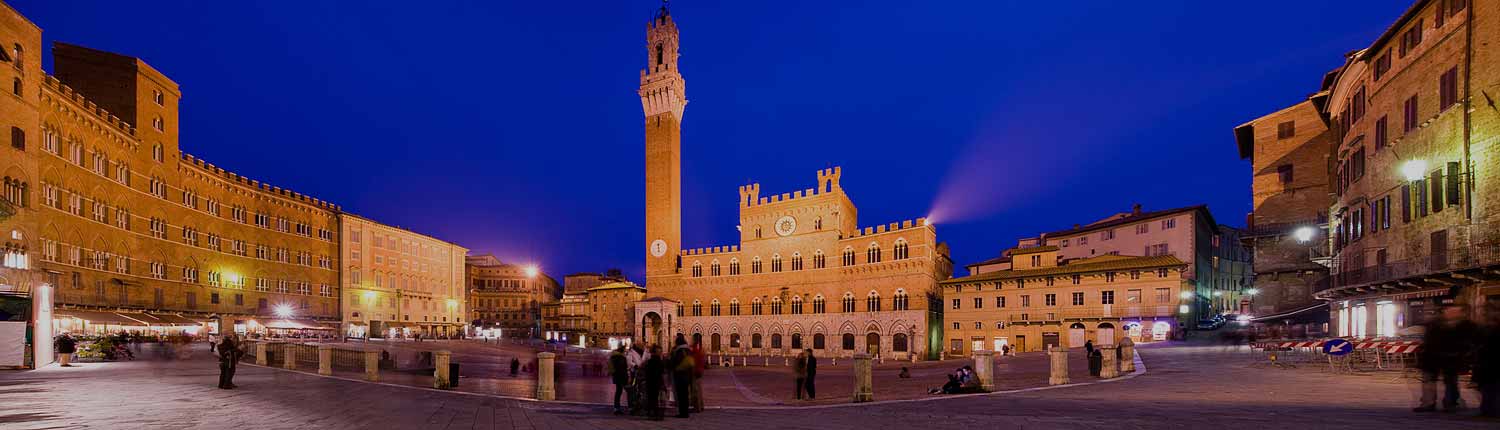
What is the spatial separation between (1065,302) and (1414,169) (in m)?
25.0

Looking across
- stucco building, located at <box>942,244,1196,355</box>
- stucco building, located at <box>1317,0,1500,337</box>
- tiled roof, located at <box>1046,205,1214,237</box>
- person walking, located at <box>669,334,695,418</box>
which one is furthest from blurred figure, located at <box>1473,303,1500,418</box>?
tiled roof, located at <box>1046,205,1214,237</box>

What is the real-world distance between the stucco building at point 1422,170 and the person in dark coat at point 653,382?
21699 mm

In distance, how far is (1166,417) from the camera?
34.9ft

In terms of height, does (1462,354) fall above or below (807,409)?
above

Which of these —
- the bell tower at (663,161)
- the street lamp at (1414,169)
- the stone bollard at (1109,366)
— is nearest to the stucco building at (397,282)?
the bell tower at (663,161)

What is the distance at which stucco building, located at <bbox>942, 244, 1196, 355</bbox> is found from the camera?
→ 42688 millimetres

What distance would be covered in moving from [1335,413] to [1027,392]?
5.89 meters

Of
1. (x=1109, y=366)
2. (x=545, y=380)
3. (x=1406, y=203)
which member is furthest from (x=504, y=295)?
(x=1406, y=203)

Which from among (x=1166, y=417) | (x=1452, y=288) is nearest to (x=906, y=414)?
(x=1166, y=417)

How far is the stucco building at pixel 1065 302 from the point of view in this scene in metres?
42.7

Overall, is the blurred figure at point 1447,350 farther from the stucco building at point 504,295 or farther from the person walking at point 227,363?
the stucco building at point 504,295

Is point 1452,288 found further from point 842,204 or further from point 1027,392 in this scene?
point 842,204

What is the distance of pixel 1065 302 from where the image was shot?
4716 cm

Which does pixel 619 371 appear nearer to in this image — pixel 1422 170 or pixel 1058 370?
pixel 1058 370
